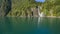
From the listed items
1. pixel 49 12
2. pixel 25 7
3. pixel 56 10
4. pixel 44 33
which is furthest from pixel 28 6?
pixel 44 33

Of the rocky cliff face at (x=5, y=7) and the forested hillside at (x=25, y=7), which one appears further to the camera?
the rocky cliff face at (x=5, y=7)

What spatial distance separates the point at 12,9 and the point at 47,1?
25.2 meters

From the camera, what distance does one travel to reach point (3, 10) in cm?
9206

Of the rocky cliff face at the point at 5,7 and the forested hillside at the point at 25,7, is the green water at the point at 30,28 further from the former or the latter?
the rocky cliff face at the point at 5,7

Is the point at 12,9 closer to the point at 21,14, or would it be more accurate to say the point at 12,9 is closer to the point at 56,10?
the point at 21,14

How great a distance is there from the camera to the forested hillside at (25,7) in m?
68.2

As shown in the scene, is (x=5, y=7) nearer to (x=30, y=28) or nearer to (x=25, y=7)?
(x=25, y=7)

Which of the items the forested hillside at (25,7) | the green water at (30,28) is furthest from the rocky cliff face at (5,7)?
the green water at (30,28)

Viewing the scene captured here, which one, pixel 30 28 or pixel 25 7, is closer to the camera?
pixel 30 28

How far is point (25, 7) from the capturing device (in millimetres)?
81875

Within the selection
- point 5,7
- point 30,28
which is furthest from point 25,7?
point 30,28

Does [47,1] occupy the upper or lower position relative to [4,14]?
upper

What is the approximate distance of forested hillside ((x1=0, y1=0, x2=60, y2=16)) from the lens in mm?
68250

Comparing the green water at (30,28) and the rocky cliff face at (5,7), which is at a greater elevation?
the rocky cliff face at (5,7)
